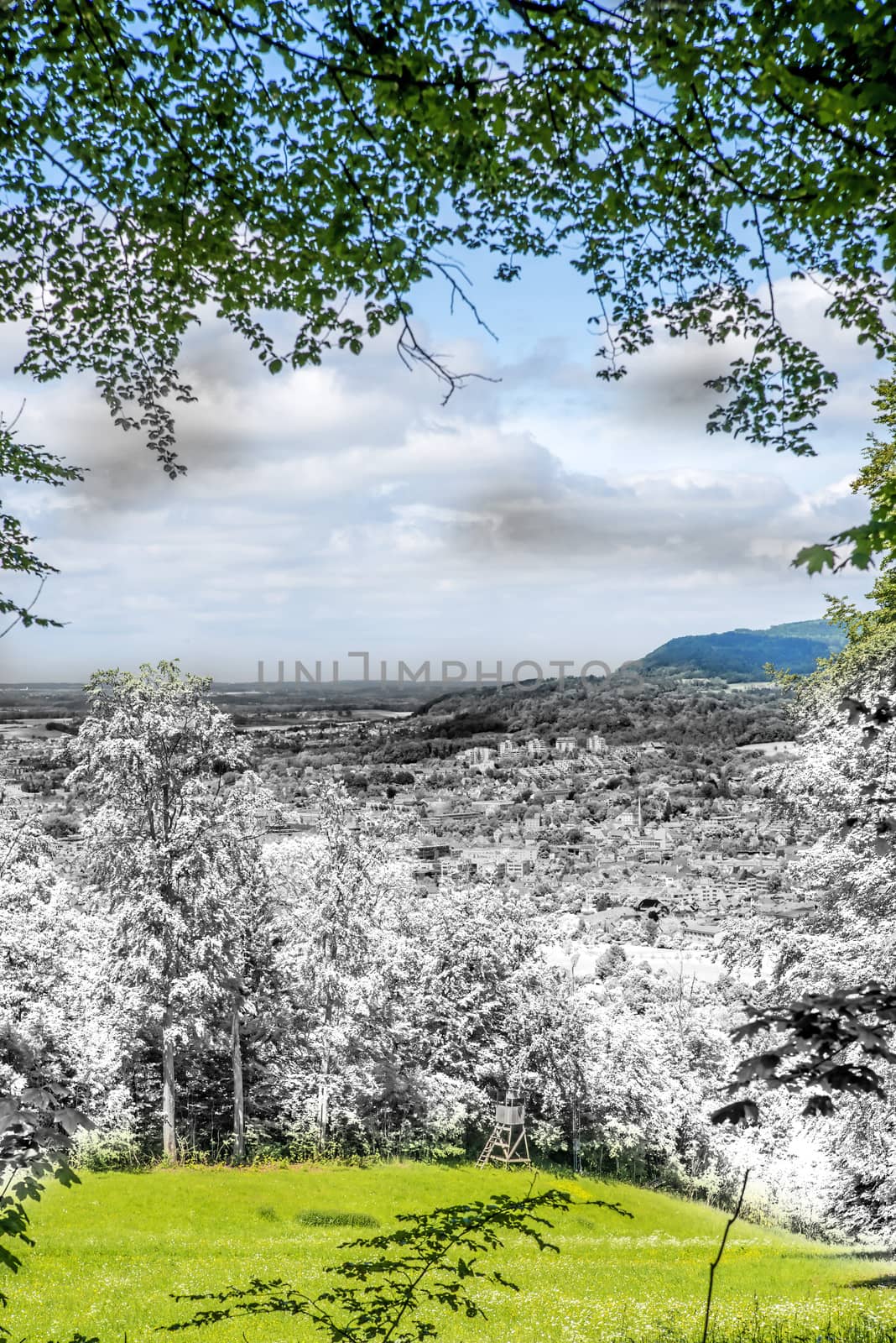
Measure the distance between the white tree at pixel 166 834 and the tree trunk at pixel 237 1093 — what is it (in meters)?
2.03

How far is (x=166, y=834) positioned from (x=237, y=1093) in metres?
8.38

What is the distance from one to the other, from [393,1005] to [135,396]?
2474 cm

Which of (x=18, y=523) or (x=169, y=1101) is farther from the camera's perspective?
(x=169, y=1101)

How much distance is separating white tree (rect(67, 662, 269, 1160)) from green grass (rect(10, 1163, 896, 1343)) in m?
4.03

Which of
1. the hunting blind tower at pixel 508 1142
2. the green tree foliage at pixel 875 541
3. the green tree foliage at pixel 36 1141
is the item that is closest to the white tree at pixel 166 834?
the hunting blind tower at pixel 508 1142

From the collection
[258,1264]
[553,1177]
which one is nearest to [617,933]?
[553,1177]

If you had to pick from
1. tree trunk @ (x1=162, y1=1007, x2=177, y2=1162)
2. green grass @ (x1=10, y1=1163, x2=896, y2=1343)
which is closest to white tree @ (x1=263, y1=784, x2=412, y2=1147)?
green grass @ (x1=10, y1=1163, x2=896, y2=1343)

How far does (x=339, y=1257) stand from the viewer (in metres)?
13.2

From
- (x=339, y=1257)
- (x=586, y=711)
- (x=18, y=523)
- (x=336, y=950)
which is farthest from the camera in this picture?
(x=586, y=711)

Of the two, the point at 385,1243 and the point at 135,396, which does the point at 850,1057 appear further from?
the point at 135,396

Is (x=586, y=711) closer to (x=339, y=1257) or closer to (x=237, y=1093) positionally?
(x=237, y=1093)

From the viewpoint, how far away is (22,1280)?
11.7m

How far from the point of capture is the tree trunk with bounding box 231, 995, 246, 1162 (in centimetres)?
2333

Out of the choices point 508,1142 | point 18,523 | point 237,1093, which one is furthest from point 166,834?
point 18,523
